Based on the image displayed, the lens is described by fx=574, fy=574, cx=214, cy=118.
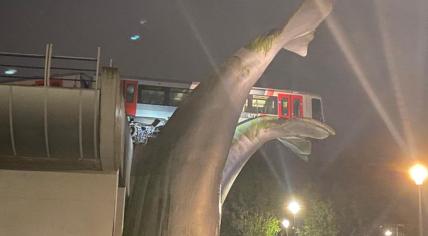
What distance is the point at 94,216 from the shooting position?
985 cm

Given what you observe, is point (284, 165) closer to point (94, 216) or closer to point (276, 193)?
point (276, 193)

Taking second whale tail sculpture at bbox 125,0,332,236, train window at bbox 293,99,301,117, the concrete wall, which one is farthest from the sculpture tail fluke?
train window at bbox 293,99,301,117

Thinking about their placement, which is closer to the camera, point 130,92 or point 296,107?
point 130,92

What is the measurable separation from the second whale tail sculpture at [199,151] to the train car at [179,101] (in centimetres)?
1199

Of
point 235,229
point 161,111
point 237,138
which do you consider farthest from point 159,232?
point 235,229

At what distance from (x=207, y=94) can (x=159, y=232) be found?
10.4 feet

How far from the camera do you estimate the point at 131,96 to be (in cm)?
2583

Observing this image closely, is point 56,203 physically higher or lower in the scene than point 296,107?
lower

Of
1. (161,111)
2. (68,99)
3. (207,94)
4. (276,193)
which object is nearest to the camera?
(68,99)

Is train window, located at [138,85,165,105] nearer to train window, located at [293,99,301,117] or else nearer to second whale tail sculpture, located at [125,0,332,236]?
train window, located at [293,99,301,117]

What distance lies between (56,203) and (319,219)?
26.5 meters

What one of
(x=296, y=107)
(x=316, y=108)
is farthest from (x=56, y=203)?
(x=316, y=108)

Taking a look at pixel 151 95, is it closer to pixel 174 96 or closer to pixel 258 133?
pixel 174 96

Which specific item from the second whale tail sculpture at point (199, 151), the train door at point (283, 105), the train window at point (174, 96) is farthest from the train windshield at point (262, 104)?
the second whale tail sculpture at point (199, 151)
